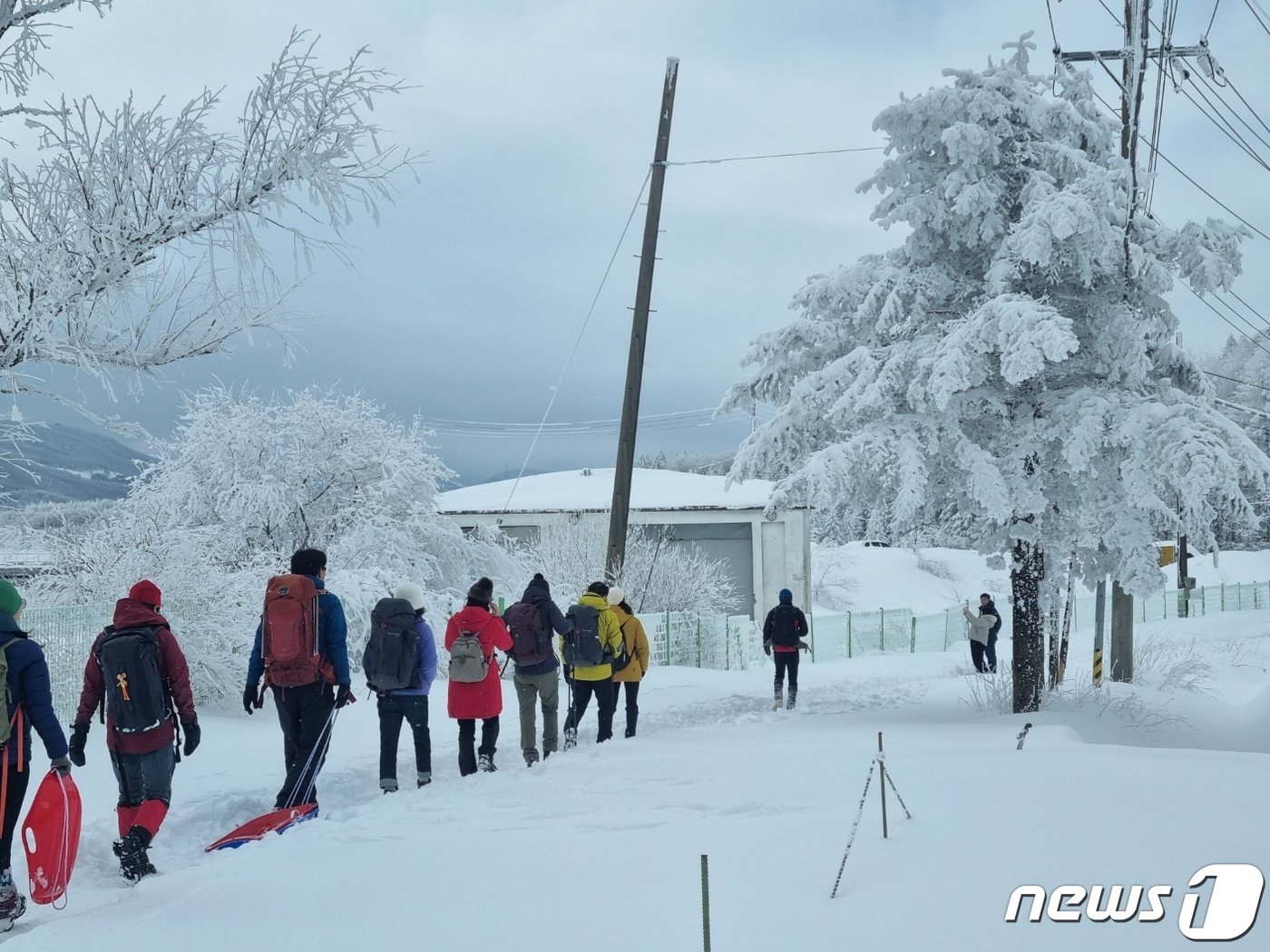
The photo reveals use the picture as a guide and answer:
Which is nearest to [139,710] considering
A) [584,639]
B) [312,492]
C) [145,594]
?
[145,594]

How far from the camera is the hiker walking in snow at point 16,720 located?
5113 millimetres

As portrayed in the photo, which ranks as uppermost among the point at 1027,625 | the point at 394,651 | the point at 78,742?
the point at 394,651

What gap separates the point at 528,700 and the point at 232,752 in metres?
2.97

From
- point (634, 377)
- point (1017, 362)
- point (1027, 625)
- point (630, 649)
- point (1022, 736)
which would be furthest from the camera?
point (634, 377)

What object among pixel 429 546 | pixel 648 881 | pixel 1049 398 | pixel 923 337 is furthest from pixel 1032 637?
pixel 429 546

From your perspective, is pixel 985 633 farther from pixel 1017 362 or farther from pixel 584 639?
pixel 584 639

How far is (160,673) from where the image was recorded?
5980 millimetres

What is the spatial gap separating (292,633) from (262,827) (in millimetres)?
1227

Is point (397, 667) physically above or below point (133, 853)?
above

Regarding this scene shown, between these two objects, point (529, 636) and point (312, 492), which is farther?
point (312, 492)

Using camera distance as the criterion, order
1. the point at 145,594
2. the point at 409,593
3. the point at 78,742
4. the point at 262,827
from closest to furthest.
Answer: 1. the point at 78,742
2. the point at 145,594
3. the point at 262,827
4. the point at 409,593

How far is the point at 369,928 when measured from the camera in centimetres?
427

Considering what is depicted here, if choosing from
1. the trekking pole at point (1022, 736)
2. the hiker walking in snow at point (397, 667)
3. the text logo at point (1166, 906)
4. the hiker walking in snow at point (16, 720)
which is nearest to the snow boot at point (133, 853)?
the hiker walking in snow at point (16, 720)

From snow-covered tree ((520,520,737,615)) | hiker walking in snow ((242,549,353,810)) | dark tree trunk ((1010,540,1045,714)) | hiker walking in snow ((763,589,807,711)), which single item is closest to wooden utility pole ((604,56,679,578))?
hiker walking in snow ((763,589,807,711))
